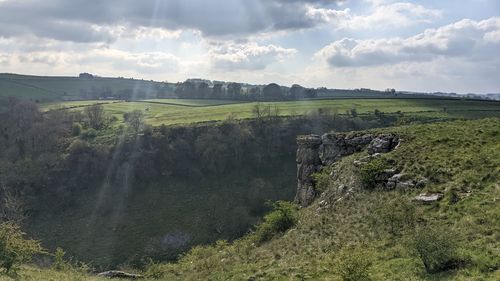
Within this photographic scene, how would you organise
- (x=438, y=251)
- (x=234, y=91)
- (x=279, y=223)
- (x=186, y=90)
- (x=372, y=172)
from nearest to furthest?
(x=438, y=251)
(x=372, y=172)
(x=279, y=223)
(x=234, y=91)
(x=186, y=90)

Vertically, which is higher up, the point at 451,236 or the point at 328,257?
the point at 451,236

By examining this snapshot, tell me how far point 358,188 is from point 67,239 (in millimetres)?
54245

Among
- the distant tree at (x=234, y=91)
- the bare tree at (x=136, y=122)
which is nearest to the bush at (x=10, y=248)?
the bare tree at (x=136, y=122)

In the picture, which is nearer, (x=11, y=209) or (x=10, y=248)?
(x=10, y=248)

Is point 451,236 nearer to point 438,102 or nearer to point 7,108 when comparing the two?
point 438,102

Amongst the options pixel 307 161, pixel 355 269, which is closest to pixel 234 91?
pixel 307 161

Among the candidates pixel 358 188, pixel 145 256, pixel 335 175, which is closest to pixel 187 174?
pixel 145 256

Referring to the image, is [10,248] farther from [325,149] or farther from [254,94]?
[254,94]

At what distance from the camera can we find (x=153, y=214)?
7469 cm

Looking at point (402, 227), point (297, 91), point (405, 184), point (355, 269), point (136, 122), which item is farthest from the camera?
point (297, 91)

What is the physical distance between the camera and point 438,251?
17.5 meters

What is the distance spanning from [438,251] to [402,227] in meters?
6.89

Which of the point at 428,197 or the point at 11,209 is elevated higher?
the point at 428,197

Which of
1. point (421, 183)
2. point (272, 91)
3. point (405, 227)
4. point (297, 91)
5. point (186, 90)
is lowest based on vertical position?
point (405, 227)
